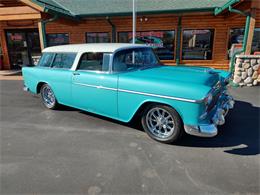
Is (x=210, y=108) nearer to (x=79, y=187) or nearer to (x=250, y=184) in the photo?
(x=250, y=184)

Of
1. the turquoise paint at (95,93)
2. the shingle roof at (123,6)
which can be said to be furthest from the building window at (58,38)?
the turquoise paint at (95,93)

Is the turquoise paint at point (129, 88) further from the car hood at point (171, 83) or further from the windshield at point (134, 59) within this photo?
the windshield at point (134, 59)

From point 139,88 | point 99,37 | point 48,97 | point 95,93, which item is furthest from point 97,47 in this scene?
point 99,37

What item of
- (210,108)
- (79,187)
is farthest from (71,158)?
(210,108)

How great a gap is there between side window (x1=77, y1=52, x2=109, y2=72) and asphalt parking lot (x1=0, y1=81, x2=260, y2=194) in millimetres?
1223

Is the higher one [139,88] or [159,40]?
[159,40]

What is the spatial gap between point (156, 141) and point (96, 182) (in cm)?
140

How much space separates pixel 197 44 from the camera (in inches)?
394

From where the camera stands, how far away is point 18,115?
191 inches

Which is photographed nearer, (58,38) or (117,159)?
(117,159)

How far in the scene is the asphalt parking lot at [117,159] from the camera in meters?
2.41

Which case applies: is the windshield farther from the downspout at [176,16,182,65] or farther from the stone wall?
the downspout at [176,16,182,65]

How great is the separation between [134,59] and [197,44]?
22.7ft

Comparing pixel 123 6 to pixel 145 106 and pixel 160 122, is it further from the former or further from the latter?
pixel 160 122
